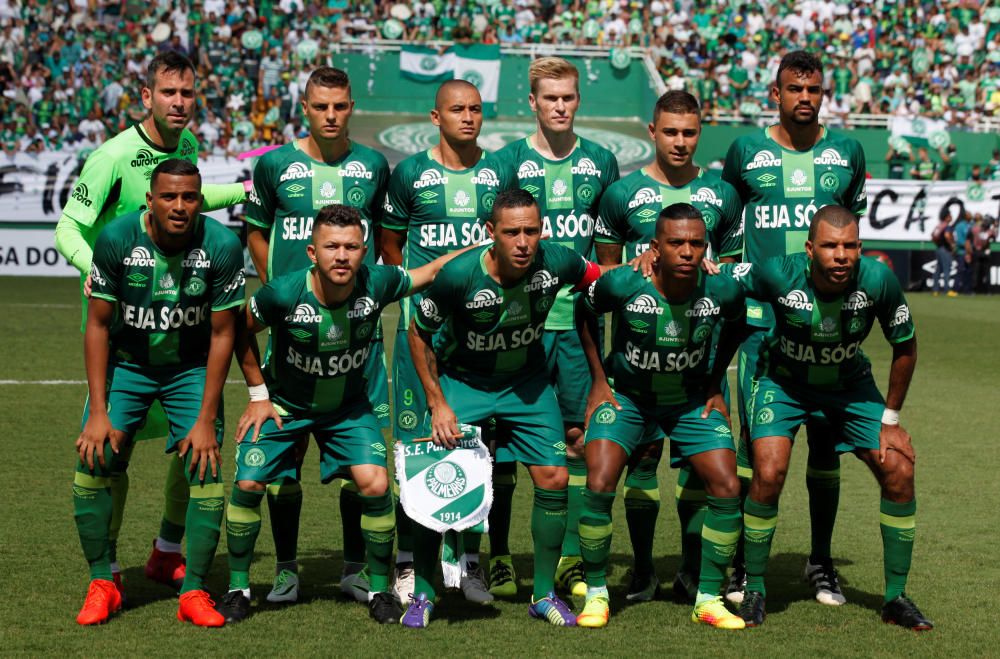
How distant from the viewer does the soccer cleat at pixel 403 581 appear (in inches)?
257

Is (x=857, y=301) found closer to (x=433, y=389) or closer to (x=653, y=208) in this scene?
(x=653, y=208)

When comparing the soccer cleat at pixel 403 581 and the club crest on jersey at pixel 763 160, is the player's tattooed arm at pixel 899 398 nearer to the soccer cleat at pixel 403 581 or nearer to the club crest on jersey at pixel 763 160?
the club crest on jersey at pixel 763 160

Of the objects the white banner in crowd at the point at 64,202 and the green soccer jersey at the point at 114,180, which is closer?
the green soccer jersey at the point at 114,180

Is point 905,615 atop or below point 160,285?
below

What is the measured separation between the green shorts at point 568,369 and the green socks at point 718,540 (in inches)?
45.0

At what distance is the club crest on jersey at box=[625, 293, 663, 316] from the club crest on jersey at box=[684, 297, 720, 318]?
0.14 metres

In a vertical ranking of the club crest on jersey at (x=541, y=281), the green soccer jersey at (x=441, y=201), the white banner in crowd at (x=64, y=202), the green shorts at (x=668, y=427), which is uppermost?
the green soccer jersey at (x=441, y=201)

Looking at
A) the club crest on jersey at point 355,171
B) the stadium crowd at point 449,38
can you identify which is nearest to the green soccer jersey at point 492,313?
the club crest on jersey at point 355,171

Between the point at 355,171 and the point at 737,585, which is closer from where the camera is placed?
the point at 737,585

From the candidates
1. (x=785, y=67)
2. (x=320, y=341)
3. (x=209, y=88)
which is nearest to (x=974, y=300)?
(x=209, y=88)

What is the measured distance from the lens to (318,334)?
608 cm

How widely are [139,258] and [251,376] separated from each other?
0.76 m

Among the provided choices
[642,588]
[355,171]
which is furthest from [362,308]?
[642,588]

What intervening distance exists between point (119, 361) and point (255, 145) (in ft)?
75.5
